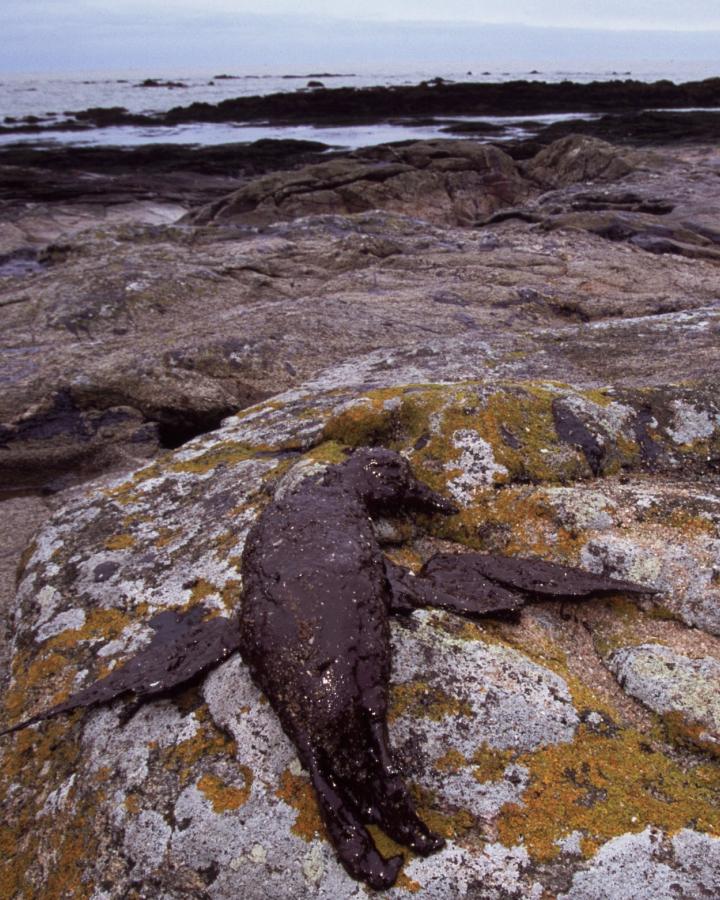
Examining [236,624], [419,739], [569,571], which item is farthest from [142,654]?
[569,571]

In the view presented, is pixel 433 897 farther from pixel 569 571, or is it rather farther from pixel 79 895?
pixel 569 571

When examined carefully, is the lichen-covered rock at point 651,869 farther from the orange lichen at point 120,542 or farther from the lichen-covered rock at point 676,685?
the orange lichen at point 120,542

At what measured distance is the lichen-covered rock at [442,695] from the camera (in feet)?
8.43

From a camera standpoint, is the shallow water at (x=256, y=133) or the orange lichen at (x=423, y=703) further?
the shallow water at (x=256, y=133)

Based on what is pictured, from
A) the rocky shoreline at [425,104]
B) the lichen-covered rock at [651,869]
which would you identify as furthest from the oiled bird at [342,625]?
the rocky shoreline at [425,104]

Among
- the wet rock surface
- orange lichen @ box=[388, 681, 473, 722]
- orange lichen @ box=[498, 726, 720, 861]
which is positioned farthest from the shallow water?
orange lichen @ box=[498, 726, 720, 861]

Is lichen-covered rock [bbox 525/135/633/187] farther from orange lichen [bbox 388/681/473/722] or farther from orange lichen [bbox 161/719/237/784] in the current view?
orange lichen [bbox 161/719/237/784]

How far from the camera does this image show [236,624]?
3.36 metres

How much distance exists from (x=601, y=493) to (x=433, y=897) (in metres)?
2.32

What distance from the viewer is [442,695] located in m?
2.97

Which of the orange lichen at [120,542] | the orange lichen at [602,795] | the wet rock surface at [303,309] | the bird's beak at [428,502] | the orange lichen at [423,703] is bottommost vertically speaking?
the wet rock surface at [303,309]

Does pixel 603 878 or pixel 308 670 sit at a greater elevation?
pixel 308 670

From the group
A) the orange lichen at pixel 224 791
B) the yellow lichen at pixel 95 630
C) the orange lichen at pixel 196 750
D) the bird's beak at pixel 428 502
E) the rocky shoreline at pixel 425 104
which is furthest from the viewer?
the rocky shoreline at pixel 425 104

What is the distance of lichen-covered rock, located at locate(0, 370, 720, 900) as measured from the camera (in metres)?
2.57
